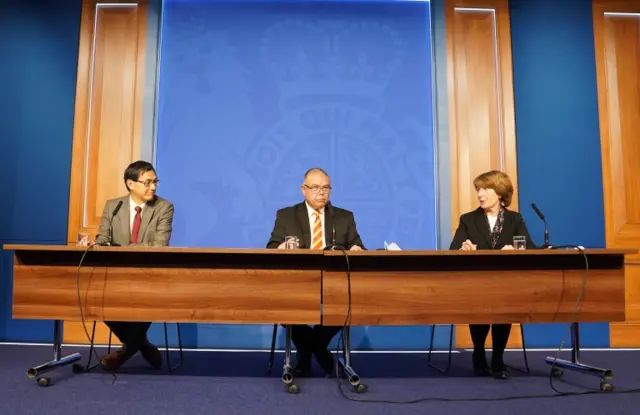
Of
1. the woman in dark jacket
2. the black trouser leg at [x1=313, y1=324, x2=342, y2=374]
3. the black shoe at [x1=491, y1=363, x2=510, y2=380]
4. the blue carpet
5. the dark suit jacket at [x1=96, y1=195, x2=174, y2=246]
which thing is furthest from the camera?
the dark suit jacket at [x1=96, y1=195, x2=174, y2=246]

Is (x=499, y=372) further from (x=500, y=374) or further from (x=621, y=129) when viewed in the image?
(x=621, y=129)

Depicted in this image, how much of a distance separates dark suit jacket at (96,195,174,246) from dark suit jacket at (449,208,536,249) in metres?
1.83

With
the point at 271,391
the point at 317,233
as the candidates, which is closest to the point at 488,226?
the point at 317,233

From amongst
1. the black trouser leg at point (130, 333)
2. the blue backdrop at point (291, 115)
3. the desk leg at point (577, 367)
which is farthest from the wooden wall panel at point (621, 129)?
the black trouser leg at point (130, 333)

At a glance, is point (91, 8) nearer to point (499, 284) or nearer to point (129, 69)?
point (129, 69)

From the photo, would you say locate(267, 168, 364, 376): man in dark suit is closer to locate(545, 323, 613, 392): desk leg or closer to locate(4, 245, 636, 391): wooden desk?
locate(4, 245, 636, 391): wooden desk

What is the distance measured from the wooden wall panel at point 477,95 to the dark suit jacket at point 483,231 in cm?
97

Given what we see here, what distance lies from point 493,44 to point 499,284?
273 centimetres

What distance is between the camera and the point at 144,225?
131 inches

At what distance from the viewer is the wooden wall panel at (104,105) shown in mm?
4352

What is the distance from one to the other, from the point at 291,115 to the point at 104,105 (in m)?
1.58

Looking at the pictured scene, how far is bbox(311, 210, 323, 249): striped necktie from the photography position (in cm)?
335

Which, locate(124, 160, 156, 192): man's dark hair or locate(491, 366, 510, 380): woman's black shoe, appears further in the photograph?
locate(124, 160, 156, 192): man's dark hair

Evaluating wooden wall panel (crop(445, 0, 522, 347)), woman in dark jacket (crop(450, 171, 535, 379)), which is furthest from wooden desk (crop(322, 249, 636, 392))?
wooden wall panel (crop(445, 0, 522, 347))
